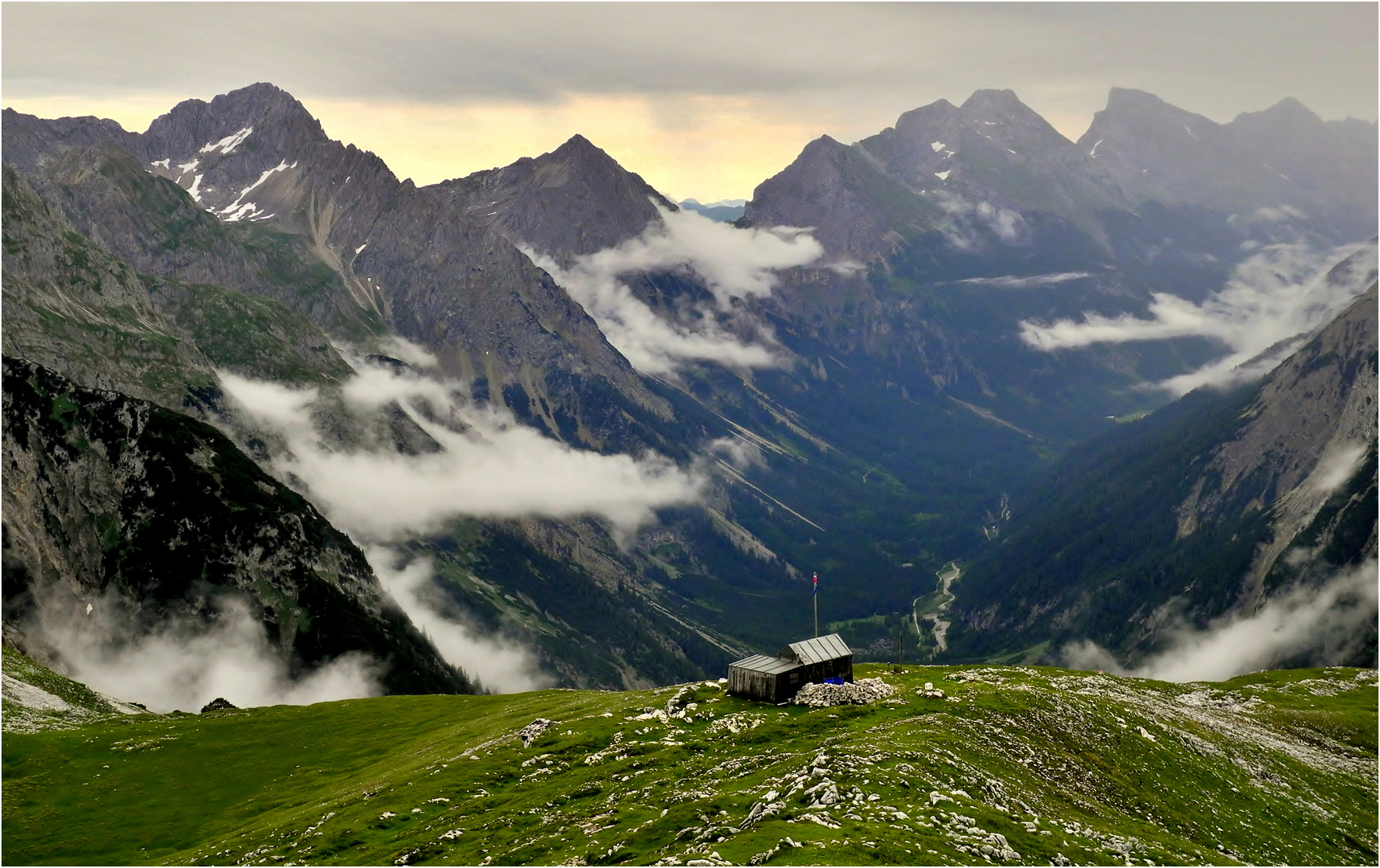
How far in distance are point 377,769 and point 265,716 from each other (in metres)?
54.5

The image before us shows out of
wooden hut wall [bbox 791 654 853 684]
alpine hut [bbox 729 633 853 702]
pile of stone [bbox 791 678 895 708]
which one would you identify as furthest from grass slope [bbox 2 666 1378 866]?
wooden hut wall [bbox 791 654 853 684]

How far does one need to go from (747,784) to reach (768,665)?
3392 cm

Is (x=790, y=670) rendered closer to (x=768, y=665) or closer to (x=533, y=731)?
(x=768, y=665)

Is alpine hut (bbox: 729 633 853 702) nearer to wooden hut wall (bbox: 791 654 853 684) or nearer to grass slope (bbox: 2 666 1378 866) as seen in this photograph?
wooden hut wall (bbox: 791 654 853 684)

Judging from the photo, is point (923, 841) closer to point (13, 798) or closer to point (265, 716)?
point (13, 798)

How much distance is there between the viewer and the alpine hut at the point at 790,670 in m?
108

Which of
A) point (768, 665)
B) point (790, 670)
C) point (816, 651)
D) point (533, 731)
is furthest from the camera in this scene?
point (816, 651)

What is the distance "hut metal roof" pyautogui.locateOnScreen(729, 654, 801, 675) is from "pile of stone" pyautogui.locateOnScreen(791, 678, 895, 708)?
2.91m

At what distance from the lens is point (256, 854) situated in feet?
305

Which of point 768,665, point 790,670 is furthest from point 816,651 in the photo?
point 790,670

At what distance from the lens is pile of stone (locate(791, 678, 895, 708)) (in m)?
104

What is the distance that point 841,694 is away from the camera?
105812mm

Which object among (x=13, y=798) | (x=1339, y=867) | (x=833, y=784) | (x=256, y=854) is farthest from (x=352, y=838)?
(x=1339, y=867)

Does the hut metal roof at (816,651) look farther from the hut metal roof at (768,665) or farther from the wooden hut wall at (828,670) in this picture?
the hut metal roof at (768,665)
